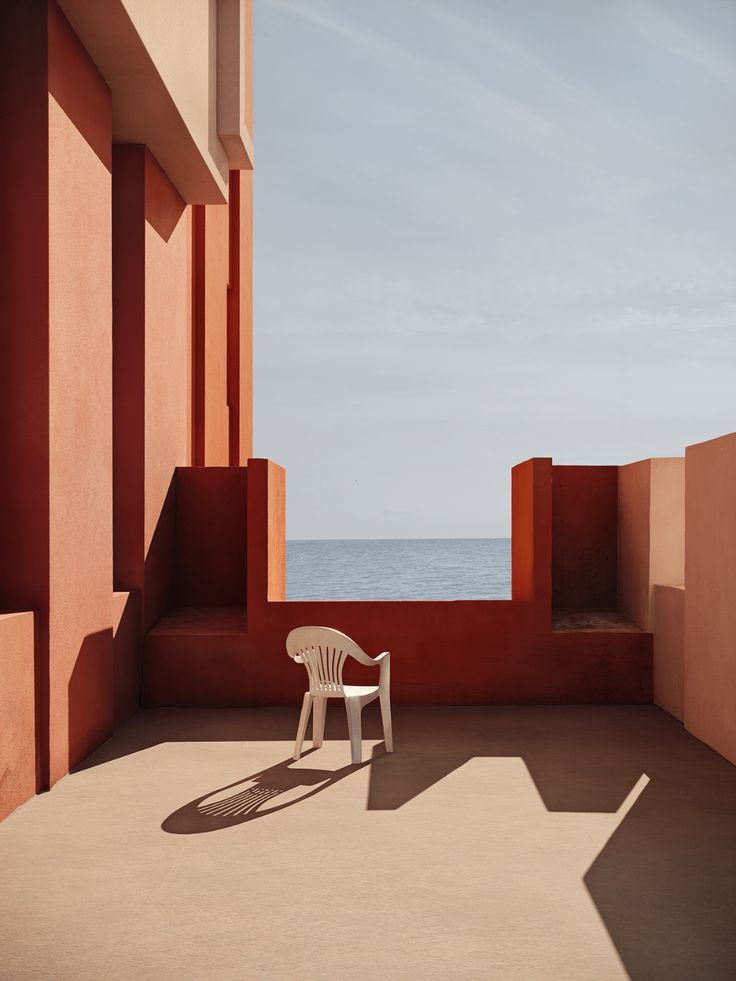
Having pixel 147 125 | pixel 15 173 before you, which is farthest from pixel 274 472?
pixel 15 173

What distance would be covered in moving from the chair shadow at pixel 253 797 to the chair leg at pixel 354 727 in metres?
0.09

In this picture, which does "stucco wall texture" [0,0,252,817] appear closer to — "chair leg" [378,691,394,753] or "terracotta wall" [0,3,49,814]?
"terracotta wall" [0,3,49,814]

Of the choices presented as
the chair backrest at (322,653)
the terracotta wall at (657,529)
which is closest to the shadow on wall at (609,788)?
the chair backrest at (322,653)

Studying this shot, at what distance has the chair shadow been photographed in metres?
4.66

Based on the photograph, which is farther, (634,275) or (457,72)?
(634,275)

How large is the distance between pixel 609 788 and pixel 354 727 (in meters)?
1.68

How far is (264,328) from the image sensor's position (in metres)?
66.0

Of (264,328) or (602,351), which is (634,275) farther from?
(264,328)

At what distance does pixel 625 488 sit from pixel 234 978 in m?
6.71

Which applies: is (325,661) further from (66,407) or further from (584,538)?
(584,538)

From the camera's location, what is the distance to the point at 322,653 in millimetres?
5914

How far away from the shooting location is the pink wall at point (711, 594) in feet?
19.6

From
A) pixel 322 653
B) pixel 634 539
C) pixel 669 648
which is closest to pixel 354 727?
pixel 322 653

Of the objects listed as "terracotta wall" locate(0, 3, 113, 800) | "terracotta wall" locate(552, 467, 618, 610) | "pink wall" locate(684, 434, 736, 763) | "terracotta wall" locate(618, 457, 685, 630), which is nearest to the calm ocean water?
"terracotta wall" locate(552, 467, 618, 610)
